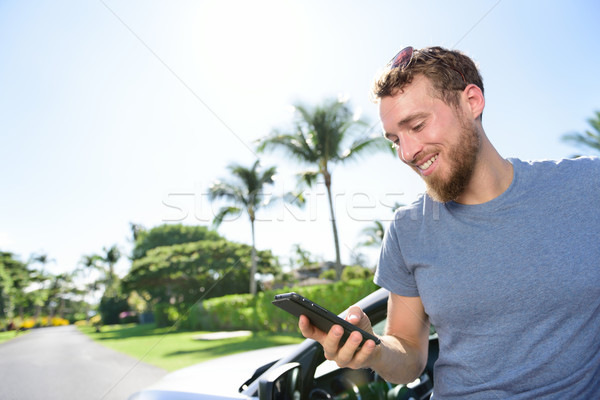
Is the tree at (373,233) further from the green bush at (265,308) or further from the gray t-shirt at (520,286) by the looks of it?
the gray t-shirt at (520,286)

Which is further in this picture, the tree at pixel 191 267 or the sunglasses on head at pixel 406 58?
the tree at pixel 191 267

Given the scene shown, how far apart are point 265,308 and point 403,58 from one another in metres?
19.5

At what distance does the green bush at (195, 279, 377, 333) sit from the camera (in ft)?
48.1

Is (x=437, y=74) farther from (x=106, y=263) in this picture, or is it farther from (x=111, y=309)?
(x=106, y=263)

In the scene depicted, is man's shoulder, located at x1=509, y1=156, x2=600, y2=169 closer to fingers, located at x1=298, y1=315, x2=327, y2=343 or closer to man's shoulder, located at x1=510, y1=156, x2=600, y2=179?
man's shoulder, located at x1=510, y1=156, x2=600, y2=179

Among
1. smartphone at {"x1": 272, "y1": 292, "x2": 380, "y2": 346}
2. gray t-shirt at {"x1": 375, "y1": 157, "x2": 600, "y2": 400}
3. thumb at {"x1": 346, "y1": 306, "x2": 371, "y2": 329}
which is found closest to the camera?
smartphone at {"x1": 272, "y1": 292, "x2": 380, "y2": 346}

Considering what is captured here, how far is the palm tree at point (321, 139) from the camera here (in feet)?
61.3

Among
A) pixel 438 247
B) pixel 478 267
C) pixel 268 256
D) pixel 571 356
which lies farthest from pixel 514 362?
pixel 268 256

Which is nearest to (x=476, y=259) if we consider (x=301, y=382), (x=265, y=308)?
(x=301, y=382)

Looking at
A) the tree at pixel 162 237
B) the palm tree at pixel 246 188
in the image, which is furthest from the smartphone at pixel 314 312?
the tree at pixel 162 237

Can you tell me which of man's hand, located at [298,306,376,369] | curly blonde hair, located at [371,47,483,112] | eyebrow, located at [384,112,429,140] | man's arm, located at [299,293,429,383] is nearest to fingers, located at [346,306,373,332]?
man's arm, located at [299,293,429,383]

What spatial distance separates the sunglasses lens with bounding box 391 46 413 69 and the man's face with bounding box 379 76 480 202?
9 cm

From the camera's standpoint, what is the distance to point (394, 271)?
4.97 feet

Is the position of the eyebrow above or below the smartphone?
above
